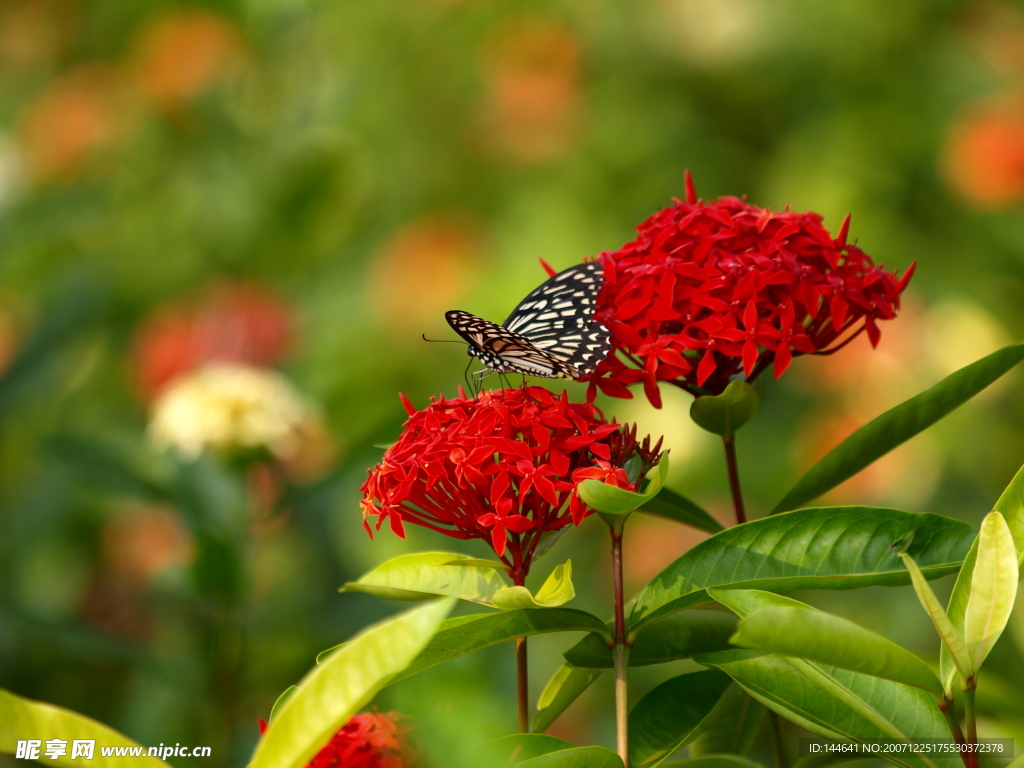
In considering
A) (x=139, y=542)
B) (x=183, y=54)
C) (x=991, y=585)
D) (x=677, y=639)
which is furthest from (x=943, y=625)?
(x=183, y=54)

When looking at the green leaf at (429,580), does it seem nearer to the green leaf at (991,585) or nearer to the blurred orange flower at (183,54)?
the green leaf at (991,585)

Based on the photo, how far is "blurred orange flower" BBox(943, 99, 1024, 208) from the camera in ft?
9.50

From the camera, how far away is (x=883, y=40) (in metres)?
3.38

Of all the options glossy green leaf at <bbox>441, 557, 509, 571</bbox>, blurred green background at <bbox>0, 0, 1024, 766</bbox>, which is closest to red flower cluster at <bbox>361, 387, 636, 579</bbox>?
glossy green leaf at <bbox>441, 557, 509, 571</bbox>

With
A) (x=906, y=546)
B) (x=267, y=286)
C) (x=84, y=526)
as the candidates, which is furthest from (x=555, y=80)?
(x=906, y=546)

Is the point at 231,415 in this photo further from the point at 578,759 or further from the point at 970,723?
the point at 970,723

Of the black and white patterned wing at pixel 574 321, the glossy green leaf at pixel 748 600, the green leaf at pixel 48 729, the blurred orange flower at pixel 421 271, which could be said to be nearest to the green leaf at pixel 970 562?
the glossy green leaf at pixel 748 600

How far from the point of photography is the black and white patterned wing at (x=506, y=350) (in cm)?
99

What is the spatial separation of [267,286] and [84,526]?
2.74 feet

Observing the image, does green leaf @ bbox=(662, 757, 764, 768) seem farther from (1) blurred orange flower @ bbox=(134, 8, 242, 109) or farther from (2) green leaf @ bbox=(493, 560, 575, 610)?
(1) blurred orange flower @ bbox=(134, 8, 242, 109)

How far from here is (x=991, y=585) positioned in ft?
2.32

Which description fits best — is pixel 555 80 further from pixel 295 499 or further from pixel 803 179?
pixel 295 499

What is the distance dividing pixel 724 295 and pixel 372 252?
3348 millimetres

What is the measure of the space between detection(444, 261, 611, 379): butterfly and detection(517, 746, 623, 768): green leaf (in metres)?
0.36
